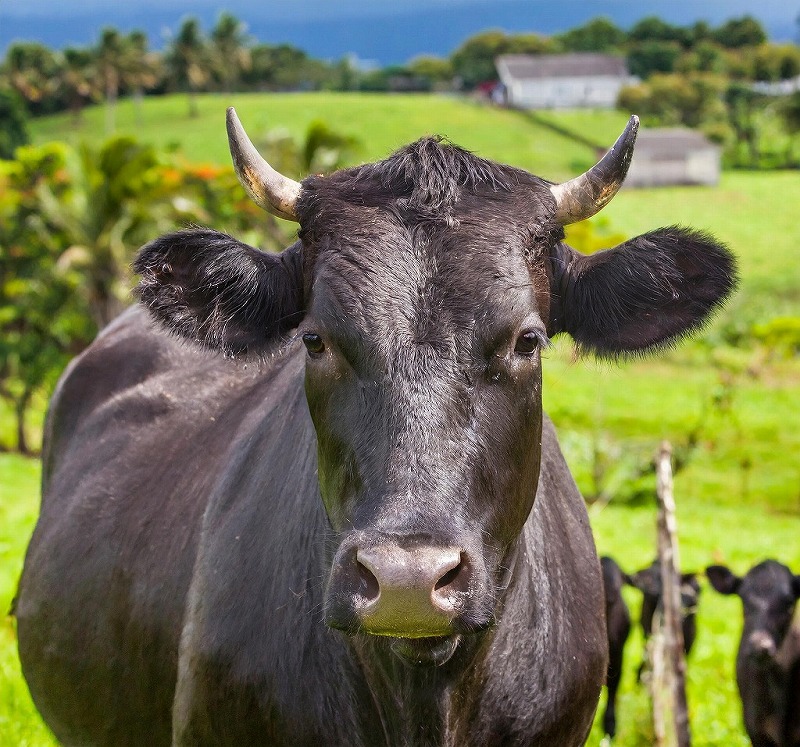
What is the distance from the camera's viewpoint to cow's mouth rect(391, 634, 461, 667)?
118 inches

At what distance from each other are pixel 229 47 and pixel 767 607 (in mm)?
100659

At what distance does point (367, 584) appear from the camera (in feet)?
8.80

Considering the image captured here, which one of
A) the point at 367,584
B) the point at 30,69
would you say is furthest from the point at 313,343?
the point at 30,69

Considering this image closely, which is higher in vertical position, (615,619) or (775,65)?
(775,65)

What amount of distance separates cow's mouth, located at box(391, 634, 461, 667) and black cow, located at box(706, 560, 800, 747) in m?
4.04

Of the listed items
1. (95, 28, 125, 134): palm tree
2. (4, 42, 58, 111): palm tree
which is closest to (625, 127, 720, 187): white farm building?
(95, 28, 125, 134): palm tree

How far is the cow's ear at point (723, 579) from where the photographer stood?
7383mm

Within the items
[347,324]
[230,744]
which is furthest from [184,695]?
[347,324]

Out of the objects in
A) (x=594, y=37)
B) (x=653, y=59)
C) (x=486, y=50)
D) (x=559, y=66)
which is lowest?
(x=559, y=66)

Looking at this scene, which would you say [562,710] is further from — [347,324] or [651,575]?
[651,575]

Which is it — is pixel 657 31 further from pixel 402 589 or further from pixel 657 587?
pixel 402 589

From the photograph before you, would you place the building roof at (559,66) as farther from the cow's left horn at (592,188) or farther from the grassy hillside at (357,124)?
the cow's left horn at (592,188)

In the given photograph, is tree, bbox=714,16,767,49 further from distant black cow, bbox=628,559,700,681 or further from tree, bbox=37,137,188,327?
distant black cow, bbox=628,559,700,681

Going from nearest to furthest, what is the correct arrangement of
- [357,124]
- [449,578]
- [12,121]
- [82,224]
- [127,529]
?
1. [449,578]
2. [127,529]
3. [82,224]
4. [12,121]
5. [357,124]
